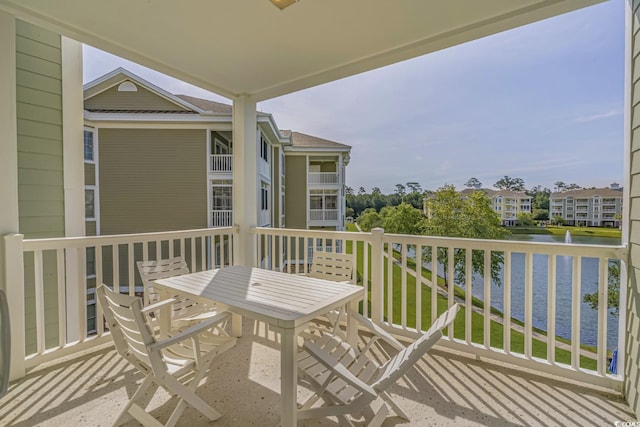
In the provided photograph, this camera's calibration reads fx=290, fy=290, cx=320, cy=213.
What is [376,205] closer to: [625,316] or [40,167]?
[625,316]

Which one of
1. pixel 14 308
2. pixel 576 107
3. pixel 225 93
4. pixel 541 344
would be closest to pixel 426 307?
pixel 541 344

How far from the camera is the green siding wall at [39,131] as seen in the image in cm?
310

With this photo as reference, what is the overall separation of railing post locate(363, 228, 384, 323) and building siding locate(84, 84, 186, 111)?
28.8 ft

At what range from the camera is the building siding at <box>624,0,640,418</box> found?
1911 millimetres

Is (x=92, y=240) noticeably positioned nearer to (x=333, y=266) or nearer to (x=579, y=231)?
(x=333, y=266)

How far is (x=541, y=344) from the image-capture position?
594cm

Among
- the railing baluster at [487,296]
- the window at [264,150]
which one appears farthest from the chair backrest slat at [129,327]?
the window at [264,150]

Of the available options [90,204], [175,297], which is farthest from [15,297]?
[90,204]

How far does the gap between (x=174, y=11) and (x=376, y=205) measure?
276 inches

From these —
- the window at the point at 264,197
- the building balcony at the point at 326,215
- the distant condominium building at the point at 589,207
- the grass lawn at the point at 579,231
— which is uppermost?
the window at the point at 264,197

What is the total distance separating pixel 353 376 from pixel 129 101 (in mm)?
11111

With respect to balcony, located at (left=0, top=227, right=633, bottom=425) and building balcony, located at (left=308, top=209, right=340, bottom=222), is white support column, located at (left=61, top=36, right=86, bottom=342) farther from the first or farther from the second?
building balcony, located at (left=308, top=209, right=340, bottom=222)

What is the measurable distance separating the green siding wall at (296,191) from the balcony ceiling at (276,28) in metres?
10.9

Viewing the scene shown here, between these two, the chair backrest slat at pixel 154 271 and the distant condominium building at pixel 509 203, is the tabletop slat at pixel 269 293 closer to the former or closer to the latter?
the chair backrest slat at pixel 154 271
